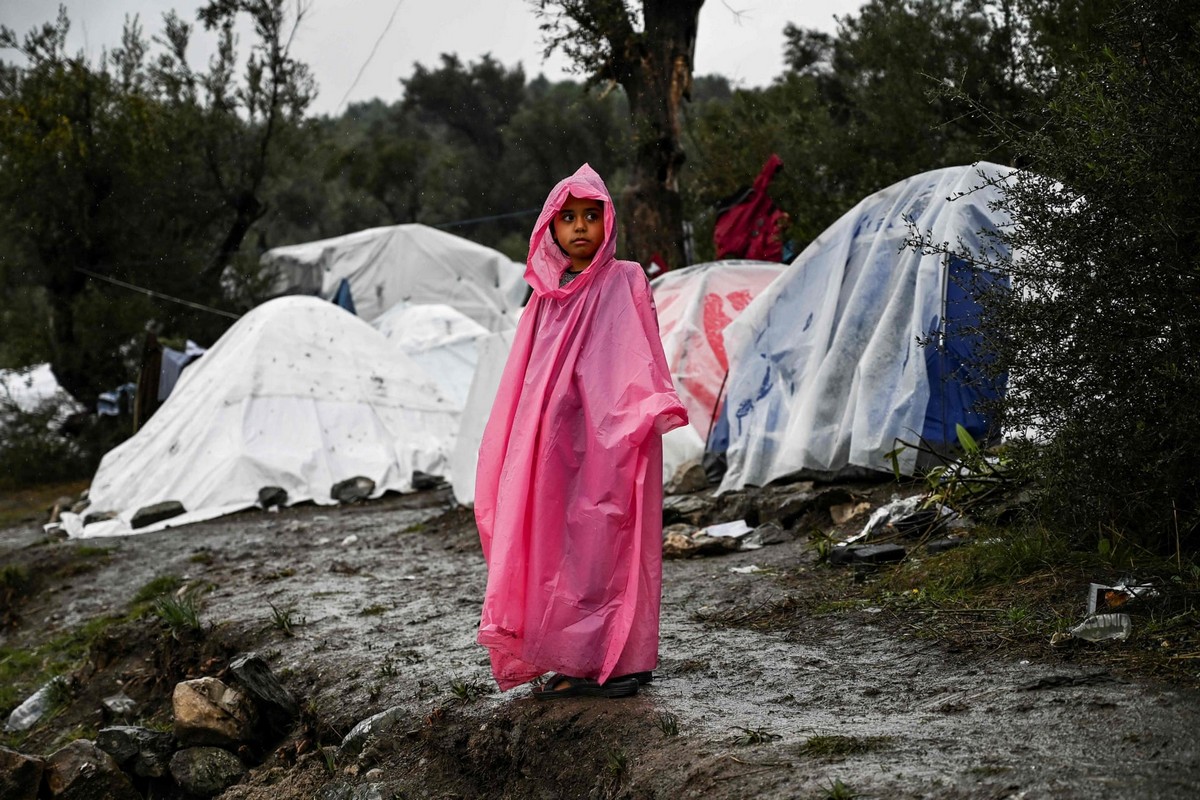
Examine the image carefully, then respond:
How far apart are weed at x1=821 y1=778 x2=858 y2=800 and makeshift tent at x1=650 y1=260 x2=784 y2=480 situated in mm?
5582

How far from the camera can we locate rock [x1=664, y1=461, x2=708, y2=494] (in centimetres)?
768

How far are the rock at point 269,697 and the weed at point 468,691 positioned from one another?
0.76m

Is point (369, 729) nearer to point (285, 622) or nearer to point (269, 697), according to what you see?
point (269, 697)

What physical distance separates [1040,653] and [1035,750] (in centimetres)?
95

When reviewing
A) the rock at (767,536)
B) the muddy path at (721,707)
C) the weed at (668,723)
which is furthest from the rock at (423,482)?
the weed at (668,723)

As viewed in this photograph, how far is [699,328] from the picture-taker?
346 inches

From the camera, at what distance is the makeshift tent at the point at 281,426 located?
11.4 meters

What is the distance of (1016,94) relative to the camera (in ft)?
38.5

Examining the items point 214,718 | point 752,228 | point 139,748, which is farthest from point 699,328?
point 139,748

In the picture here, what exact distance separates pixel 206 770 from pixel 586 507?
1.79 m

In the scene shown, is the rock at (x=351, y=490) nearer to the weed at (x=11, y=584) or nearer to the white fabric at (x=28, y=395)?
the weed at (x=11, y=584)

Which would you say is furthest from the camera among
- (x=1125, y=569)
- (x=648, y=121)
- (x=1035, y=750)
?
(x=648, y=121)

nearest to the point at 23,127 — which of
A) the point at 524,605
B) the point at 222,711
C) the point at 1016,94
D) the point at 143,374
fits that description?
the point at 143,374

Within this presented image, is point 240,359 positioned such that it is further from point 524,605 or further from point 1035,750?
point 1035,750
